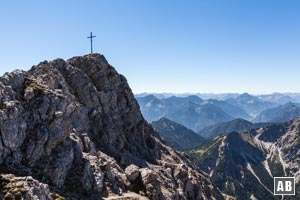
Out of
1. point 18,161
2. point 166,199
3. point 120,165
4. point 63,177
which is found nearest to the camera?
point 18,161

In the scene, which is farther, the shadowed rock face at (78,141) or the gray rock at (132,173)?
the gray rock at (132,173)

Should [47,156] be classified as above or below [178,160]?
above

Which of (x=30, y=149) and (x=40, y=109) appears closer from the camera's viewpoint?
(x=30, y=149)

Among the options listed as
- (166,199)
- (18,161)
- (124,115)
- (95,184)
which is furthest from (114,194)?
(124,115)

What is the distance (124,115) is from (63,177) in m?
68.7

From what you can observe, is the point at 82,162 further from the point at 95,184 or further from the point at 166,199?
the point at 166,199

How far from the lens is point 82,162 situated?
92.9m

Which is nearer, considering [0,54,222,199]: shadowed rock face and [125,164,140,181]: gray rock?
[0,54,222,199]: shadowed rock face

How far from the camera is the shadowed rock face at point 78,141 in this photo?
82125 millimetres

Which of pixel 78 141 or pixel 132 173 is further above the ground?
pixel 78 141

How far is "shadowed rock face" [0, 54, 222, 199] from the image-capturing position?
269 feet

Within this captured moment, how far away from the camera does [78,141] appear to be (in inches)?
3917

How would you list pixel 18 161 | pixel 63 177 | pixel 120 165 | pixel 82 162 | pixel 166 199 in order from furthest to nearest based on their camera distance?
pixel 120 165
pixel 166 199
pixel 82 162
pixel 63 177
pixel 18 161

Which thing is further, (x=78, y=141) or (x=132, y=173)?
(x=132, y=173)
